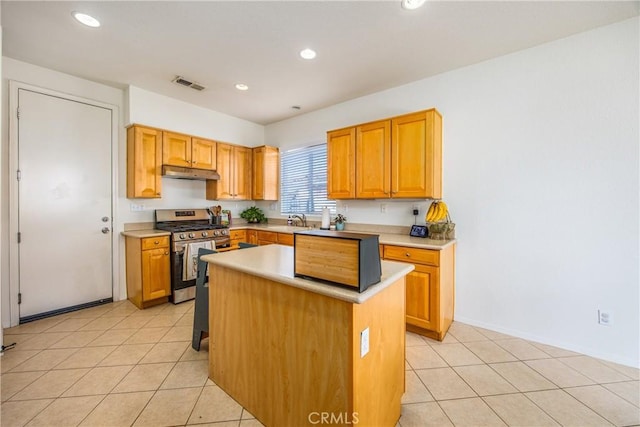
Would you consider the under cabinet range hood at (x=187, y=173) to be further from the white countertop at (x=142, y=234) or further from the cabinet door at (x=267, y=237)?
the cabinet door at (x=267, y=237)

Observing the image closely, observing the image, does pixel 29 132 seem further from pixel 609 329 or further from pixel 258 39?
pixel 609 329

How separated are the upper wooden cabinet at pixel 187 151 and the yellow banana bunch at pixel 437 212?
316cm

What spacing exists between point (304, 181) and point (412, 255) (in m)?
2.34

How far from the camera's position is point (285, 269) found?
1.49 meters

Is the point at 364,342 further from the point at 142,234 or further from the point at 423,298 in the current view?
the point at 142,234

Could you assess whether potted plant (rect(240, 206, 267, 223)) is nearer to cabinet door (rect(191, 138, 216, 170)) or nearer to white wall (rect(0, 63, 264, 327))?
white wall (rect(0, 63, 264, 327))

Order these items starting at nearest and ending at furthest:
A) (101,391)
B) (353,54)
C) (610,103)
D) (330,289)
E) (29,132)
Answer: (330,289), (101,391), (610,103), (353,54), (29,132)

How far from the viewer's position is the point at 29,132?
9.25 ft

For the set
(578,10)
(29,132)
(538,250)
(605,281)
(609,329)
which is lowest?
(609,329)

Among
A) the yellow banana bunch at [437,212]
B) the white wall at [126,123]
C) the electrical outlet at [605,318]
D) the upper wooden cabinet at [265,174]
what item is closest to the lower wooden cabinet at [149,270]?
the white wall at [126,123]

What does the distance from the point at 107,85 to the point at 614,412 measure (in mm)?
5580

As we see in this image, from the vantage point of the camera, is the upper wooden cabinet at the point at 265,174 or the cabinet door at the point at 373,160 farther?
the upper wooden cabinet at the point at 265,174

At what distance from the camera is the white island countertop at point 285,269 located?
3.72ft

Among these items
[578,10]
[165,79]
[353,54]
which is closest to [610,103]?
[578,10]
